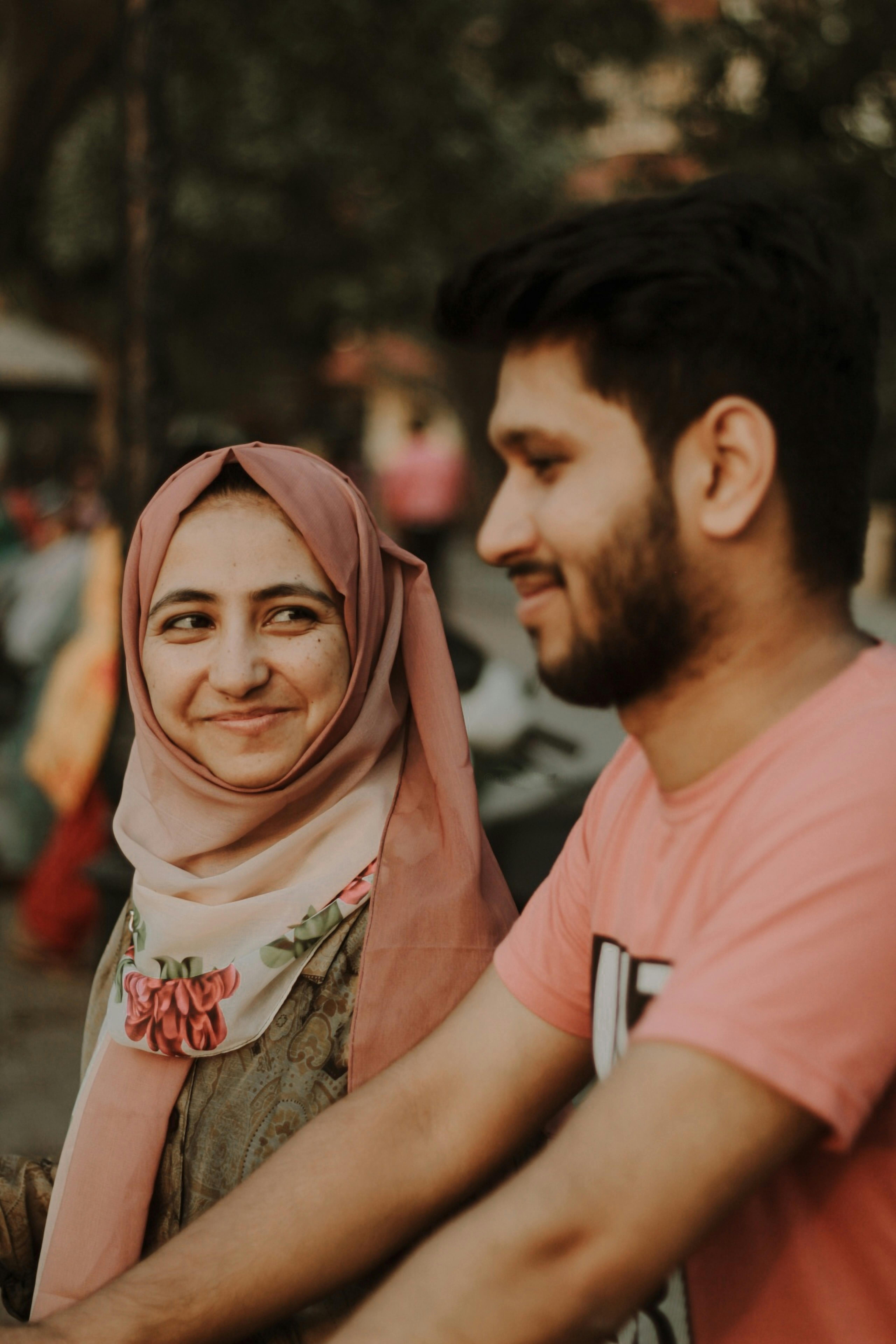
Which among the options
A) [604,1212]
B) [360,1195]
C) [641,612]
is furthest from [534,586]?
[360,1195]

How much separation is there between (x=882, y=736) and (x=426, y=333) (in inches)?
854

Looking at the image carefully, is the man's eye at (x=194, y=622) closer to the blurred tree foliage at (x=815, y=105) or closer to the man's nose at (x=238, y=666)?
the man's nose at (x=238, y=666)

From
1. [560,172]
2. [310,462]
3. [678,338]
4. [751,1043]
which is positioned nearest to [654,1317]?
[751,1043]

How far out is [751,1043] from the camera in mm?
1114

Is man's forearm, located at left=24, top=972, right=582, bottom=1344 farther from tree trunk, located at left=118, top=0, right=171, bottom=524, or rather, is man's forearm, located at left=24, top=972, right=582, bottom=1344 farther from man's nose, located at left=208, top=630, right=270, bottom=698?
tree trunk, located at left=118, top=0, right=171, bottom=524

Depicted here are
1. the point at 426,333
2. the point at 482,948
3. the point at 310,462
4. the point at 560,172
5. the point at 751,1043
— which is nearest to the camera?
the point at 751,1043

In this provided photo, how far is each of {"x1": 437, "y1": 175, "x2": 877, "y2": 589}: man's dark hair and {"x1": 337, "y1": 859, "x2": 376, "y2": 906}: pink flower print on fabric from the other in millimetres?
924

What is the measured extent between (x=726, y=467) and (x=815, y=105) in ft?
16.7

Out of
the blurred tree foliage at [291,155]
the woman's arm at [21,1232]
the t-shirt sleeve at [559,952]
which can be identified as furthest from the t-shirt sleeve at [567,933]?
the blurred tree foliage at [291,155]

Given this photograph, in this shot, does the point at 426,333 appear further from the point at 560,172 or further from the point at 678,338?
the point at 678,338

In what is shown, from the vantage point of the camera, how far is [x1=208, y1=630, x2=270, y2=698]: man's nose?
2.00m

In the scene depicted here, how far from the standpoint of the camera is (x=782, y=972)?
1128 millimetres

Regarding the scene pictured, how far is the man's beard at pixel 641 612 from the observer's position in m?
1.27

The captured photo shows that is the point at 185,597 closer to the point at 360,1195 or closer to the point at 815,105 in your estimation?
the point at 360,1195
